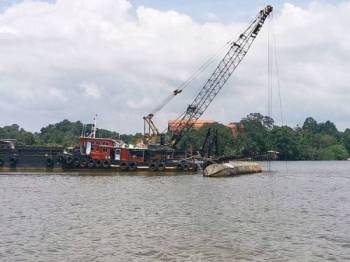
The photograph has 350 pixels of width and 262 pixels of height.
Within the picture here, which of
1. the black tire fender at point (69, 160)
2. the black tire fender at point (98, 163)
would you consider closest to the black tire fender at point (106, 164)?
the black tire fender at point (98, 163)

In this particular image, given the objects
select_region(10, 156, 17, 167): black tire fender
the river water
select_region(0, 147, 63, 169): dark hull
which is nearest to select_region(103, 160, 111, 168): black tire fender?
select_region(0, 147, 63, 169): dark hull

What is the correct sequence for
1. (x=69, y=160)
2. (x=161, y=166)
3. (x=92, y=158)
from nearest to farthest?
(x=69, y=160) → (x=92, y=158) → (x=161, y=166)

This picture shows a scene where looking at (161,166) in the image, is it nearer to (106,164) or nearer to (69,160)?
(106,164)

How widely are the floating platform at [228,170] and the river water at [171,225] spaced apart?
2154cm

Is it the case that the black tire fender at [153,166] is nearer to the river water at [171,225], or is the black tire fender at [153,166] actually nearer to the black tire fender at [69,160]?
the black tire fender at [69,160]

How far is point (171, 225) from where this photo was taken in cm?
3008

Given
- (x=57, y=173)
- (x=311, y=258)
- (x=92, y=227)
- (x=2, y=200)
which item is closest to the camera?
(x=311, y=258)

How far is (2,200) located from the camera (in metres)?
42.6

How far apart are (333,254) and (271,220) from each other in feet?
31.3

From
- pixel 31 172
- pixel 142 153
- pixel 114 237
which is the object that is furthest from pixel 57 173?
pixel 114 237

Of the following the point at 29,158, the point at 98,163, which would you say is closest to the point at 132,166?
the point at 98,163

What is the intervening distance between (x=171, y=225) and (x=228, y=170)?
4961cm

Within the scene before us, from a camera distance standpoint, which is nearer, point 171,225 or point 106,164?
point 171,225

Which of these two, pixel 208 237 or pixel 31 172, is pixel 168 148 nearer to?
pixel 31 172
